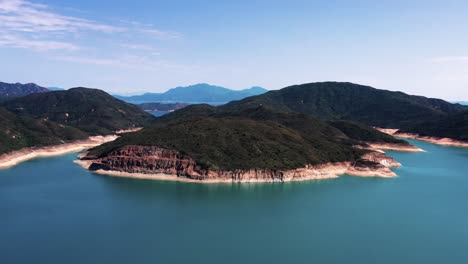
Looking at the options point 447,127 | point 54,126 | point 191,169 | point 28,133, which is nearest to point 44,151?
point 28,133

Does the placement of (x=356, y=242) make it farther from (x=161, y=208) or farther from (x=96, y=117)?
(x=96, y=117)

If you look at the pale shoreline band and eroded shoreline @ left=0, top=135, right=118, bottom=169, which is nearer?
the pale shoreline band

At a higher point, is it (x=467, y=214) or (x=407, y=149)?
(x=407, y=149)

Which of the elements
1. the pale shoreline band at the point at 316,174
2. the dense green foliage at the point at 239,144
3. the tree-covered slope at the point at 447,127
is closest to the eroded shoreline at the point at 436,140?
the tree-covered slope at the point at 447,127

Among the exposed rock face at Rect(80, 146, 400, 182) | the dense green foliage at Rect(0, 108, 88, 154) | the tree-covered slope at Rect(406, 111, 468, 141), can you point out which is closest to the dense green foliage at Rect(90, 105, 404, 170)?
the exposed rock face at Rect(80, 146, 400, 182)

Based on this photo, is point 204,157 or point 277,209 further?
point 204,157

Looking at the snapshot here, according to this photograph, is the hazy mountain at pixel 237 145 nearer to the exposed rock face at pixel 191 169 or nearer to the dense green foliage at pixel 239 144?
the dense green foliage at pixel 239 144

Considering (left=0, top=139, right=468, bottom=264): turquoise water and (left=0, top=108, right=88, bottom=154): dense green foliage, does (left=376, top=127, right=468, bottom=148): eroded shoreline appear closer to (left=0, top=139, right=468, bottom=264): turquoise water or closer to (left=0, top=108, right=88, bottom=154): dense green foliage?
(left=0, top=139, right=468, bottom=264): turquoise water

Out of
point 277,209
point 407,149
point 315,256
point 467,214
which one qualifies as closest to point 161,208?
point 277,209
